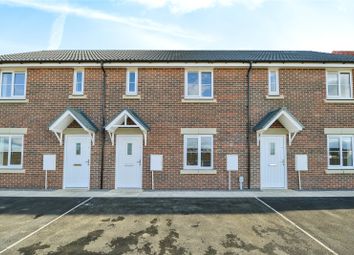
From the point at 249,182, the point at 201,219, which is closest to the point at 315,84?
the point at 249,182

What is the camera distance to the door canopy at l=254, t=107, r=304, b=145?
35.3 ft

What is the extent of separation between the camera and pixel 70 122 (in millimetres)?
11578

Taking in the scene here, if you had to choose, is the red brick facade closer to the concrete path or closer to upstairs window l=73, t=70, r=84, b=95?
upstairs window l=73, t=70, r=84, b=95

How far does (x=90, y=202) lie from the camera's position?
903 centimetres

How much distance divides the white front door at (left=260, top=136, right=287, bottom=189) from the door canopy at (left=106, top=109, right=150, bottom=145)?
5305 millimetres

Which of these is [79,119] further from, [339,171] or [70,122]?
[339,171]

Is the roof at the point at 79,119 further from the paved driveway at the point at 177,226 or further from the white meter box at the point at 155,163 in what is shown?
the paved driveway at the point at 177,226

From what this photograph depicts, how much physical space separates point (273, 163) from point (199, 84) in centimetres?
487

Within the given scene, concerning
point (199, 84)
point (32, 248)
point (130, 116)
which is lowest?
point (32, 248)

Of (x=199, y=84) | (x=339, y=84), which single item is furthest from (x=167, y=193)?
(x=339, y=84)

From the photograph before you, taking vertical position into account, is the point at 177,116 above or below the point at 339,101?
below

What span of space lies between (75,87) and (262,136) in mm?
8855

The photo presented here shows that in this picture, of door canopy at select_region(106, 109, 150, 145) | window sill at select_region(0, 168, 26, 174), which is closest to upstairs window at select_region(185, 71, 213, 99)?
door canopy at select_region(106, 109, 150, 145)

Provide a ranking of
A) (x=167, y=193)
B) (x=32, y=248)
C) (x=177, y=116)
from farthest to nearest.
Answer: (x=177, y=116), (x=167, y=193), (x=32, y=248)
